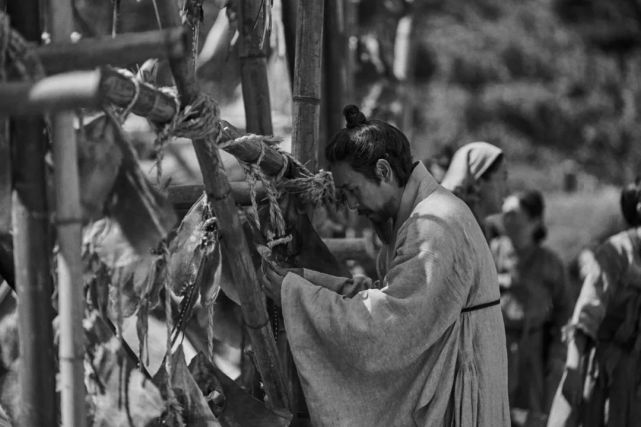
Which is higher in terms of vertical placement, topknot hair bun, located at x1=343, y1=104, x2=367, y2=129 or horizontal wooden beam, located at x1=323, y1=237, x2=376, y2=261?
topknot hair bun, located at x1=343, y1=104, x2=367, y2=129

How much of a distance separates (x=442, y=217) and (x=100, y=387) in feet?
3.43

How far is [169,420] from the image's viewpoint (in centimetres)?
238

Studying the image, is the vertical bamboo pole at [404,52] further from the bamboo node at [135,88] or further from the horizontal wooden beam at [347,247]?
the bamboo node at [135,88]

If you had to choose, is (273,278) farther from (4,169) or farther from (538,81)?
(538,81)

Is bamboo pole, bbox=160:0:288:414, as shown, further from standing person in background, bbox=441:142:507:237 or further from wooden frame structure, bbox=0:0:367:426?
standing person in background, bbox=441:142:507:237

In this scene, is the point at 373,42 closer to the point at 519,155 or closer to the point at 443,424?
the point at 443,424

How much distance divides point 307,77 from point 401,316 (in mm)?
869

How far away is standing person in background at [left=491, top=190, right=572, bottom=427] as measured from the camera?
5953mm

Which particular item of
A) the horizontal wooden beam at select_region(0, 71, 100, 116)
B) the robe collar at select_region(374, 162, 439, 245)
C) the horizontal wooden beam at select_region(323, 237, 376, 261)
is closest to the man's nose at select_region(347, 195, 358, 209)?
the robe collar at select_region(374, 162, 439, 245)

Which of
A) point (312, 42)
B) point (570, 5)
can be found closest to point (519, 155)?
point (570, 5)

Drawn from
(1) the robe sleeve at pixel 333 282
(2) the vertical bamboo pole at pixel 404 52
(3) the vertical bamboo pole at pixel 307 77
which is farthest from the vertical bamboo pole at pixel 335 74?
(2) the vertical bamboo pole at pixel 404 52

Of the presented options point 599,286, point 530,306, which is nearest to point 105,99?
point 599,286

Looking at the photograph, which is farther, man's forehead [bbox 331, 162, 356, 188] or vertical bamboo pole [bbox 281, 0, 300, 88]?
vertical bamboo pole [bbox 281, 0, 300, 88]

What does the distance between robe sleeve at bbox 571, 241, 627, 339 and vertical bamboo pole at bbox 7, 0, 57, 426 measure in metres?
2.94
